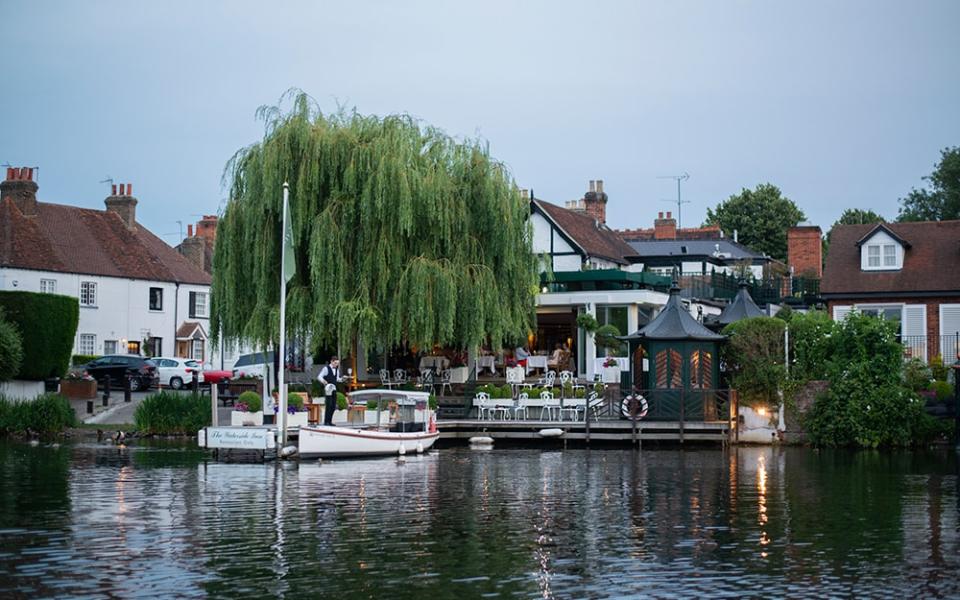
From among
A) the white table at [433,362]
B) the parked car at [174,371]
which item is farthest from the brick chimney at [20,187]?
the white table at [433,362]

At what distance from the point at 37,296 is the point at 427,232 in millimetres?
15415

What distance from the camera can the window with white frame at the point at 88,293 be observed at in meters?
58.0

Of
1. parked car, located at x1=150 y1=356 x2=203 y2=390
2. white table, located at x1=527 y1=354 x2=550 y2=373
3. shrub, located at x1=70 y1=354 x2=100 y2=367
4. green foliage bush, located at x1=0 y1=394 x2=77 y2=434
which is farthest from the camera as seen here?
shrub, located at x1=70 y1=354 x2=100 y2=367

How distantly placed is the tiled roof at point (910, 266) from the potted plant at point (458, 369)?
49.7 ft

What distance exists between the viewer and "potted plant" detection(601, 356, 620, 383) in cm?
4637

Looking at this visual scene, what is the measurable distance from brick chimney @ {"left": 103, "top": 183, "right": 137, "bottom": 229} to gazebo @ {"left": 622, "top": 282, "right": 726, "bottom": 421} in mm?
33340

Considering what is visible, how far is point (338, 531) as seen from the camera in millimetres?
19938

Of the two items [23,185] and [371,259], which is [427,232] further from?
[23,185]

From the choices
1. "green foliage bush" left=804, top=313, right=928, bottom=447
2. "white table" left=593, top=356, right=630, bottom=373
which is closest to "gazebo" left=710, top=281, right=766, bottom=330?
"white table" left=593, top=356, right=630, bottom=373

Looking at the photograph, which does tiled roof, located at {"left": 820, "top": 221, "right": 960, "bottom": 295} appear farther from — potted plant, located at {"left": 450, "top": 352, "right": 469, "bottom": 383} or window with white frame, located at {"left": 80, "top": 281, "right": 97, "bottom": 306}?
window with white frame, located at {"left": 80, "top": 281, "right": 97, "bottom": 306}

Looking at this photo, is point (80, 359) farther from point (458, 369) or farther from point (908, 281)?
point (908, 281)

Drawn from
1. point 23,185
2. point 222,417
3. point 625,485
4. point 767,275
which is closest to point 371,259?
point 222,417

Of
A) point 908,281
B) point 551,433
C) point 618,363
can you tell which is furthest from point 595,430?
point 908,281

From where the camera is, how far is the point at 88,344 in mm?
58781
